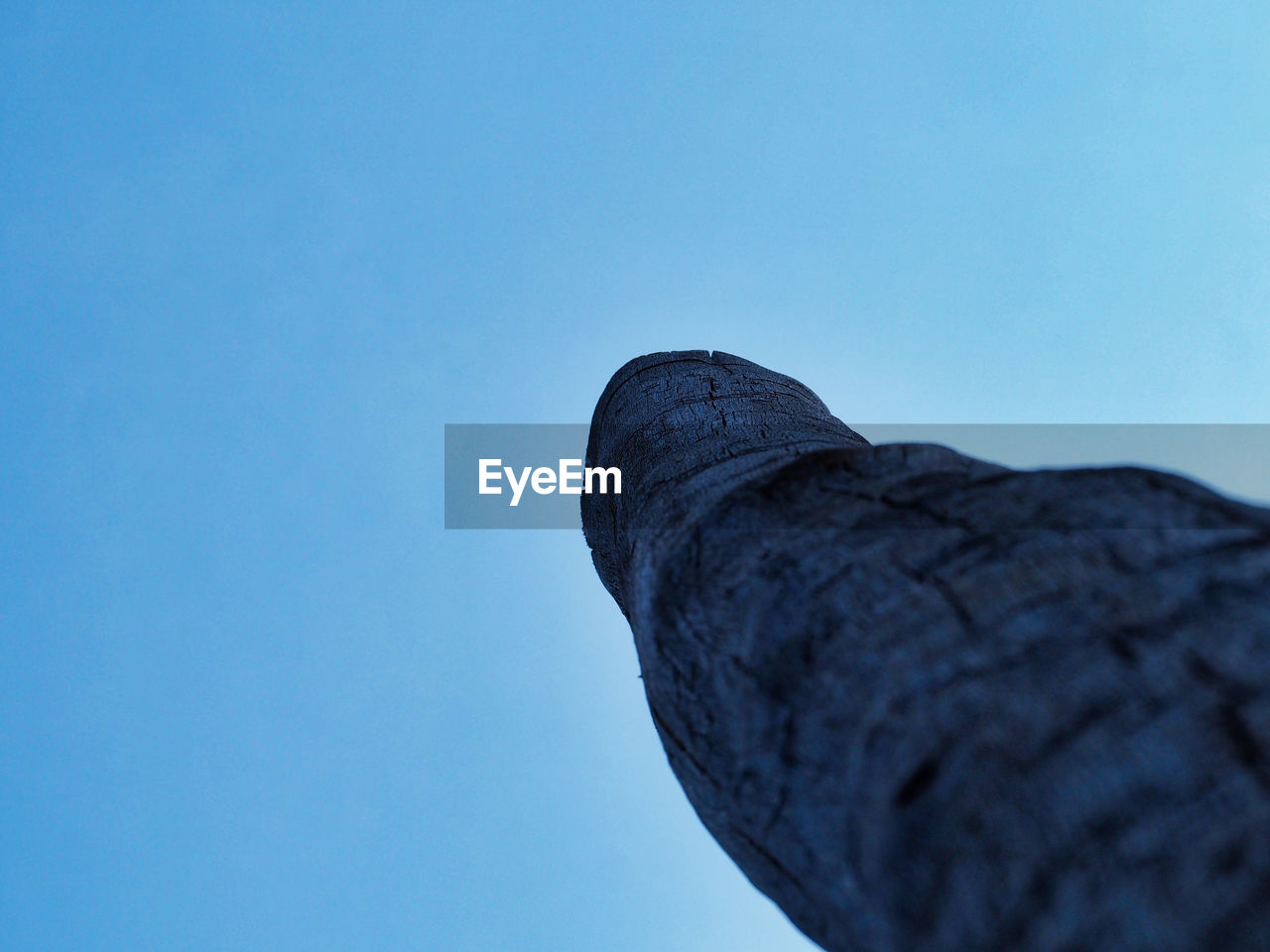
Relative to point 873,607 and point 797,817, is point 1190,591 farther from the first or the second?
point 797,817

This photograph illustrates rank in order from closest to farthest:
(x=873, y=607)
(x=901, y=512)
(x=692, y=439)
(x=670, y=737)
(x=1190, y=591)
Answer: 1. (x=1190, y=591)
2. (x=873, y=607)
3. (x=901, y=512)
4. (x=670, y=737)
5. (x=692, y=439)

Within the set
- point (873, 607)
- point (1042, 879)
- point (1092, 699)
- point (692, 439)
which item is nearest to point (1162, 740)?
point (1092, 699)

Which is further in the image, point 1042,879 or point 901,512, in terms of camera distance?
point 901,512

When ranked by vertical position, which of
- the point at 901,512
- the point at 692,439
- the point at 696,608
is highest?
the point at 692,439

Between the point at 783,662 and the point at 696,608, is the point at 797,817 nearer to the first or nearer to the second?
A: the point at 783,662

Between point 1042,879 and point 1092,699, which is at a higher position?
point 1092,699

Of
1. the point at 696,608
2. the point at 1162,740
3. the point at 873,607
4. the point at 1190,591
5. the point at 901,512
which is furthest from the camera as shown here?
the point at 696,608
